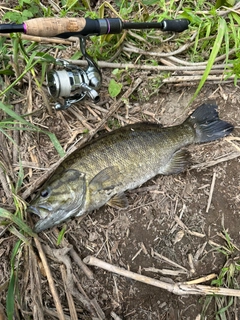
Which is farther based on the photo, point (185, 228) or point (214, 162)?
point (214, 162)

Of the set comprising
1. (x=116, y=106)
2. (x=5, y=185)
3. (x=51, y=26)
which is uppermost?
(x=51, y=26)

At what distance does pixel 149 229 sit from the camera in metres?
3.21

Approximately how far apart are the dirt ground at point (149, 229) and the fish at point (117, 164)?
0.47 ft

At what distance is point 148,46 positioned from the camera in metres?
3.62

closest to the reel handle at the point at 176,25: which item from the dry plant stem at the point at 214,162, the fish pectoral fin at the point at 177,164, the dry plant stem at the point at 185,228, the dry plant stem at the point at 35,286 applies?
the fish pectoral fin at the point at 177,164

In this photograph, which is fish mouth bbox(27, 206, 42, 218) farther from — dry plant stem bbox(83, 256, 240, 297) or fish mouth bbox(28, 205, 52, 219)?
dry plant stem bbox(83, 256, 240, 297)

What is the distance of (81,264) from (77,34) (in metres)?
1.87

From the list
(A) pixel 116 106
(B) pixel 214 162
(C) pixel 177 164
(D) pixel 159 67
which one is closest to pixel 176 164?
(C) pixel 177 164

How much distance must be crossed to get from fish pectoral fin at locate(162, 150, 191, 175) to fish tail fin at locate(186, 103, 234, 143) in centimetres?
22

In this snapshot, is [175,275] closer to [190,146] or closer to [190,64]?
[190,146]

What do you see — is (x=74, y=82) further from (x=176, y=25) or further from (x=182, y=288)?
(x=182, y=288)

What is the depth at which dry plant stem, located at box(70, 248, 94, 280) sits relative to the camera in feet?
10.0

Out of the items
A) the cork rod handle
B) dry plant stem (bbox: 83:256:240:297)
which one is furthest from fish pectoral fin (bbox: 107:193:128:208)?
the cork rod handle

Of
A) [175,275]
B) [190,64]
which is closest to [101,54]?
[190,64]
